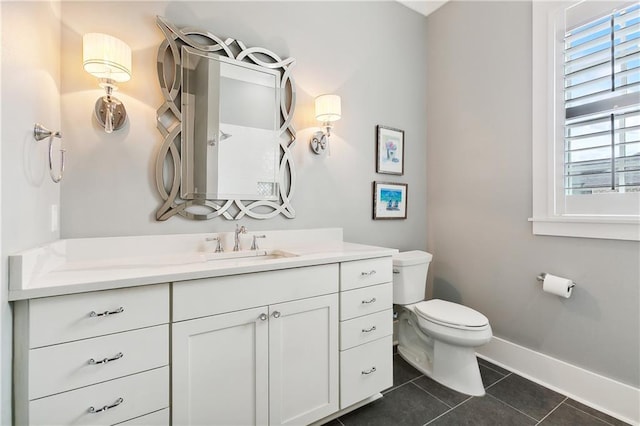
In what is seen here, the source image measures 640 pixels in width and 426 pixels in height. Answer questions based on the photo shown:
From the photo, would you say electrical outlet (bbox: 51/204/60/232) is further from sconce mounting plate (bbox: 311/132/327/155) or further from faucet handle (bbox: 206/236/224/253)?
sconce mounting plate (bbox: 311/132/327/155)

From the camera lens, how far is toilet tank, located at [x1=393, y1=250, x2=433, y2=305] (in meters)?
2.06

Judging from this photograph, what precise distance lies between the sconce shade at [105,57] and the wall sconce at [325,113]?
3.47 feet

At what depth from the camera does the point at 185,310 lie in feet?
3.53

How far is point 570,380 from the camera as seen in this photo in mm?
1726

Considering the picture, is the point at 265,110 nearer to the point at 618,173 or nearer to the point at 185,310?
the point at 185,310

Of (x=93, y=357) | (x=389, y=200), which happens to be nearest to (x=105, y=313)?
(x=93, y=357)

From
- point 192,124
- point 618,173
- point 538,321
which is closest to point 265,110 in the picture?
point 192,124

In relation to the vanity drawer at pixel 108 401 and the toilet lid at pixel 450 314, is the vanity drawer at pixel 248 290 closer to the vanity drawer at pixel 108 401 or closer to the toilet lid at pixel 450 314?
the vanity drawer at pixel 108 401

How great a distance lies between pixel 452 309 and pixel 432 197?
1.04 m

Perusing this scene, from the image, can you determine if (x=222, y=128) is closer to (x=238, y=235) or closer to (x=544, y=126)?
(x=238, y=235)

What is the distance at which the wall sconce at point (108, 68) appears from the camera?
1231 mm

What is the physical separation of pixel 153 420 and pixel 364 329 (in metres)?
0.97

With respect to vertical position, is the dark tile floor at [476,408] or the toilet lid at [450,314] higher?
the toilet lid at [450,314]

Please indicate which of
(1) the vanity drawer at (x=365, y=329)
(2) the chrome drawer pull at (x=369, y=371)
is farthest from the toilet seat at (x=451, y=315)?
(2) the chrome drawer pull at (x=369, y=371)
